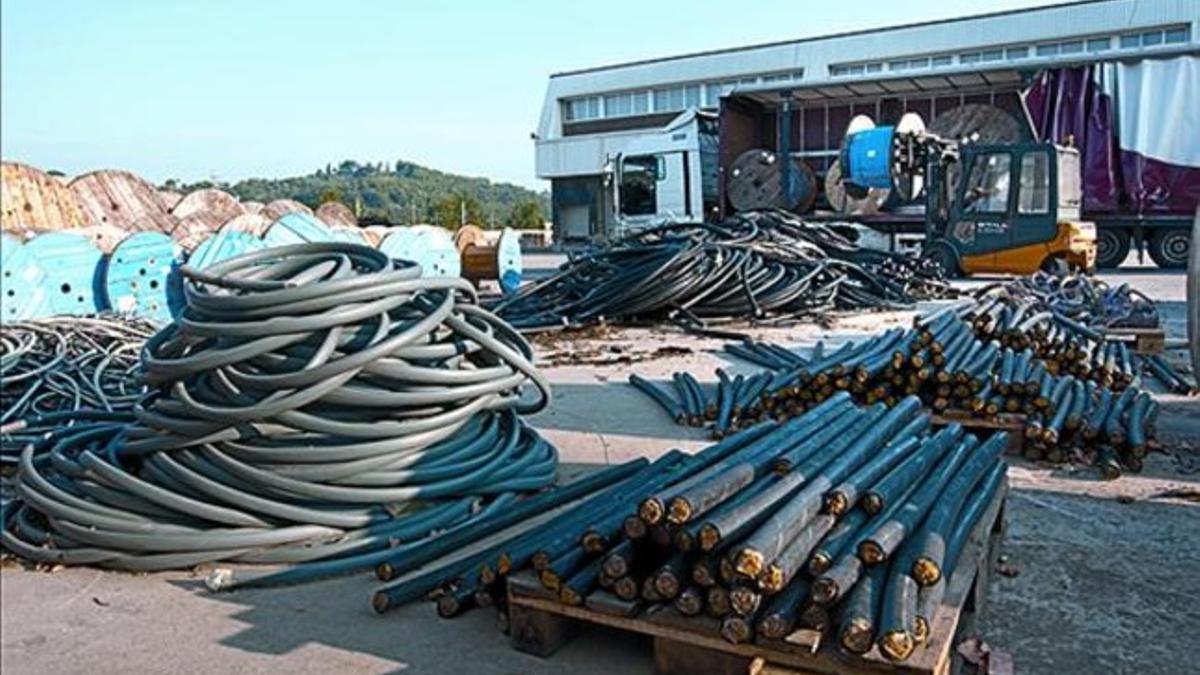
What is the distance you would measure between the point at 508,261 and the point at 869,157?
6.81m

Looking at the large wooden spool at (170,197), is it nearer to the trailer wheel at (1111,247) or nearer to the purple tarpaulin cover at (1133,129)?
the purple tarpaulin cover at (1133,129)

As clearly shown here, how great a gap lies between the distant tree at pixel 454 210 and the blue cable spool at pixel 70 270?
29740 mm

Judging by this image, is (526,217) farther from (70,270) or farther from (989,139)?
(70,270)

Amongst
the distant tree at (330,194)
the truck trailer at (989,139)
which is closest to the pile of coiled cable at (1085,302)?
the truck trailer at (989,139)

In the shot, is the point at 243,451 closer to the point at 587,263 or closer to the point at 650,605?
the point at 650,605

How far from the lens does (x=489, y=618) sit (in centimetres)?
287

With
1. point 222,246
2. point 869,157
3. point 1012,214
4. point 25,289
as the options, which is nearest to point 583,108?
point 869,157

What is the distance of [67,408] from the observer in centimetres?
545

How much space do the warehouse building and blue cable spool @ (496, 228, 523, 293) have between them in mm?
5293

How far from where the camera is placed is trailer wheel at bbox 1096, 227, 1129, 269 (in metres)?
16.6

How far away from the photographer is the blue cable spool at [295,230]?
1127cm

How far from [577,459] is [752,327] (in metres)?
5.34

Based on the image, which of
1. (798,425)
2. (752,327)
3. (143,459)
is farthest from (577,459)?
(752,327)

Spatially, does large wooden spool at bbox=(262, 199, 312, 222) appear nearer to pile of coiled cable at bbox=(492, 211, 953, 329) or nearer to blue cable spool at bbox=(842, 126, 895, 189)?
pile of coiled cable at bbox=(492, 211, 953, 329)
